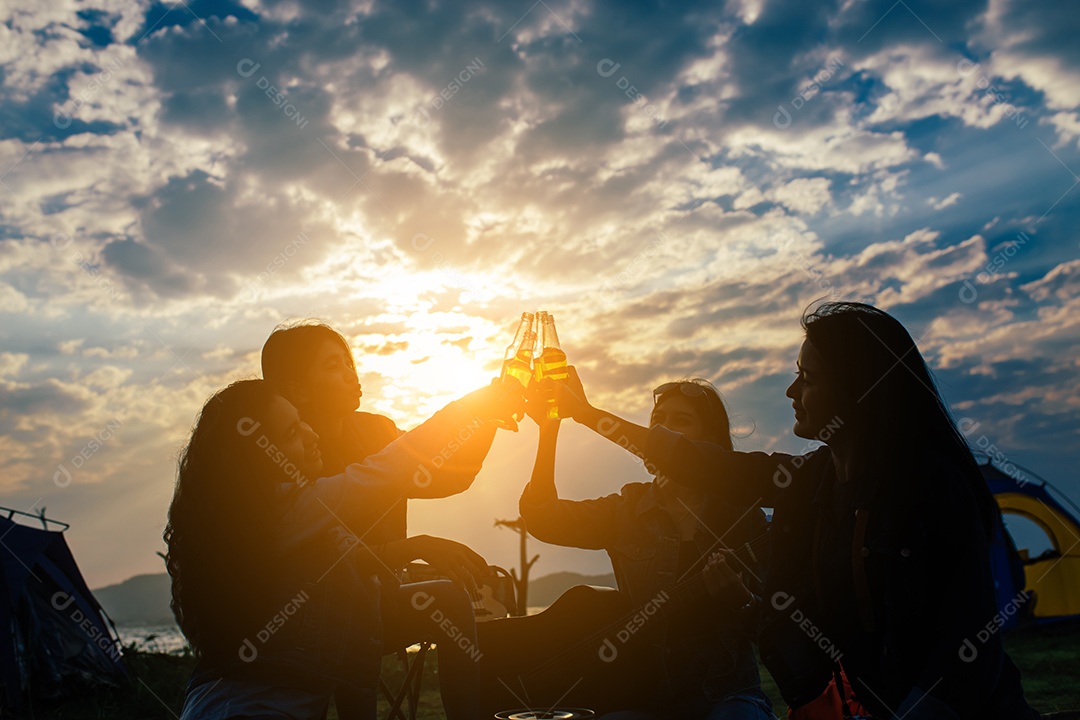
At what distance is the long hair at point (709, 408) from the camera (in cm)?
411

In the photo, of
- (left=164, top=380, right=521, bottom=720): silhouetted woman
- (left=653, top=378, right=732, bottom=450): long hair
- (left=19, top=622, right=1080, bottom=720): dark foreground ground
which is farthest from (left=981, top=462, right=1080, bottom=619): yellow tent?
(left=164, top=380, right=521, bottom=720): silhouetted woman

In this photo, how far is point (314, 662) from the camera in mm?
2754

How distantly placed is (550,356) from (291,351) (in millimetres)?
1367

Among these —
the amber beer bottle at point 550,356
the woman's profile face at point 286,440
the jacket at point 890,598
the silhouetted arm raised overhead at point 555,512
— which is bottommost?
the jacket at point 890,598

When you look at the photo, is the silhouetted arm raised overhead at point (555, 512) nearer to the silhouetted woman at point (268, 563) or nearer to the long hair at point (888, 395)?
the silhouetted woman at point (268, 563)

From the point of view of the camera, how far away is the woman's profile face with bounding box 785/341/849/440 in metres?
2.67

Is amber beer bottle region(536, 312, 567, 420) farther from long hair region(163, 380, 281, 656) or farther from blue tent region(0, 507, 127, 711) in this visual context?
blue tent region(0, 507, 127, 711)

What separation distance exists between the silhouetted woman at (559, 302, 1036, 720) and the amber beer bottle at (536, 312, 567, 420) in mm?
1449

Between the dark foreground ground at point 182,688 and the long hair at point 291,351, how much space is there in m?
6.07

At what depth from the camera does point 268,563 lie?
2.78m

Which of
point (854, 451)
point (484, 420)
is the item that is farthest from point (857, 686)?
point (484, 420)

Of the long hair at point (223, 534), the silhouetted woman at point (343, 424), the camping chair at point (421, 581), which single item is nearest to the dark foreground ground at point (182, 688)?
the camping chair at point (421, 581)

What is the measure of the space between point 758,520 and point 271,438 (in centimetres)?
240

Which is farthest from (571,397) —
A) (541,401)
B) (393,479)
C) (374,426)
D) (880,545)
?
(880,545)
